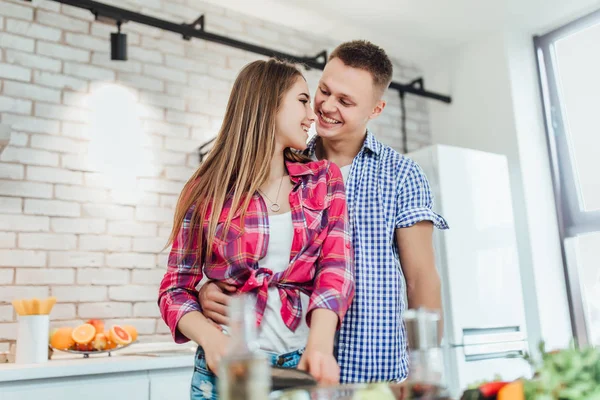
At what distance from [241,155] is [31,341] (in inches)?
54.8

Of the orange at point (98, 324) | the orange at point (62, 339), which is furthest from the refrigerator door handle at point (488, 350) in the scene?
the orange at point (62, 339)

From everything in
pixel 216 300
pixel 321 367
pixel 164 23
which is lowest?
pixel 321 367

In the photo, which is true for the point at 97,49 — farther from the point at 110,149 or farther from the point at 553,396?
the point at 553,396

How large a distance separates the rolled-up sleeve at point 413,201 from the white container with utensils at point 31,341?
58.8 inches

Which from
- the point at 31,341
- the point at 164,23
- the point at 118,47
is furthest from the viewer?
the point at 164,23

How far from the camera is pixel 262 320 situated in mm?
1071

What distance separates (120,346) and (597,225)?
2691 millimetres

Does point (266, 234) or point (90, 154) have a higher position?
point (90, 154)

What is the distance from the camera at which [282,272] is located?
109 cm

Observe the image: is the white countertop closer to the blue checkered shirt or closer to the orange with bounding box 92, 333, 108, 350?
the orange with bounding box 92, 333, 108, 350

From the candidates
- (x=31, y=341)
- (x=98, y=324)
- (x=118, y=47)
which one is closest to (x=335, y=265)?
(x=31, y=341)

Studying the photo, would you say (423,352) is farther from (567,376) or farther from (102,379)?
(102,379)

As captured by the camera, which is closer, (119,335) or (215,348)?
(215,348)

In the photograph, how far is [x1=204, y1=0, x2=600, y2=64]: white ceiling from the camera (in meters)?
3.30
